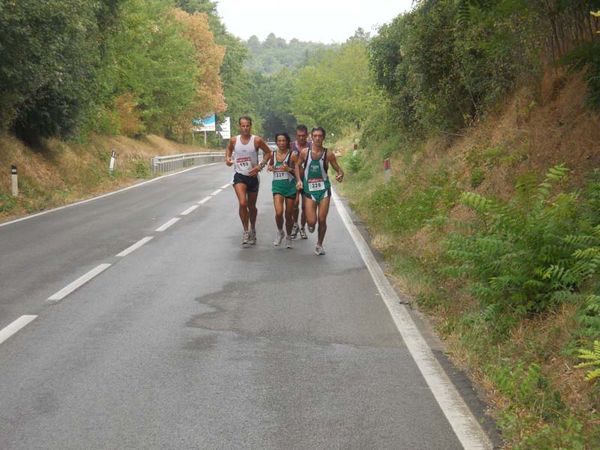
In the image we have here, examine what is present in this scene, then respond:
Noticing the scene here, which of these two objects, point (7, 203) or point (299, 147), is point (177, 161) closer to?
point (7, 203)

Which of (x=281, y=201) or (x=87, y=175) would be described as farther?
(x=87, y=175)

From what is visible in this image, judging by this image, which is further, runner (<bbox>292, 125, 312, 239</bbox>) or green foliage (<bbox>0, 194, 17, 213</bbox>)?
green foliage (<bbox>0, 194, 17, 213</bbox>)

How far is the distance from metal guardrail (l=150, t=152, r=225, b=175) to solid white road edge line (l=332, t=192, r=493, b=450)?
3215 centimetres

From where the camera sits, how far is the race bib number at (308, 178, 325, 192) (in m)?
12.2

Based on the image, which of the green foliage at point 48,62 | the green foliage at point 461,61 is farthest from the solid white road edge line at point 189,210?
the green foliage at point 461,61

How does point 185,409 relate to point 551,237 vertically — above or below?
below

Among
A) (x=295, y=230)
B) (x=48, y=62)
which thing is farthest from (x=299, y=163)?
(x=48, y=62)

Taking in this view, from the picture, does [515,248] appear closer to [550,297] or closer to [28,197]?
[550,297]

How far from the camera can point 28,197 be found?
22109 mm

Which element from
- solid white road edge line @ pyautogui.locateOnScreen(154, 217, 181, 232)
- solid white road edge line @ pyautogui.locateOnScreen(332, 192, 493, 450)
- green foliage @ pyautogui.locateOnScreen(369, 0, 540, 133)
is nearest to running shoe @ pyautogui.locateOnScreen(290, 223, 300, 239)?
solid white road edge line @ pyautogui.locateOnScreen(154, 217, 181, 232)

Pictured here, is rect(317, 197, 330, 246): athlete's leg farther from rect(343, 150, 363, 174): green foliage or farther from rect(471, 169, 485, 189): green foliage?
rect(343, 150, 363, 174): green foliage

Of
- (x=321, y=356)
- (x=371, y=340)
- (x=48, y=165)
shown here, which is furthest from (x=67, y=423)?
(x=48, y=165)

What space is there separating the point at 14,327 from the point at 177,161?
41724mm

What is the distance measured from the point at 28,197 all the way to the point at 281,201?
38.3 ft
